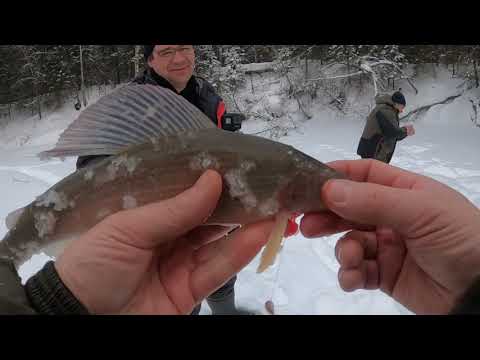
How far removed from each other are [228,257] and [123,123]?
87cm

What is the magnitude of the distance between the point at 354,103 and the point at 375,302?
13.3 meters

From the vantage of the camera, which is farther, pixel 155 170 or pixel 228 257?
pixel 228 257

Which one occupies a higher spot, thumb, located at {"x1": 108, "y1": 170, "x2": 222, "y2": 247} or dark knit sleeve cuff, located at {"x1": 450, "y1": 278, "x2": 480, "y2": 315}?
thumb, located at {"x1": 108, "y1": 170, "x2": 222, "y2": 247}

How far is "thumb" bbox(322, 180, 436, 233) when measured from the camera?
1568 millimetres

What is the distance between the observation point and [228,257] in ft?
6.24

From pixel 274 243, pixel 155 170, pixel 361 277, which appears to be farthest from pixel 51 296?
pixel 361 277

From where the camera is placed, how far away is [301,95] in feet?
54.2

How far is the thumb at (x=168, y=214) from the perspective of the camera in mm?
1627

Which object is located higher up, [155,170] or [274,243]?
[155,170]

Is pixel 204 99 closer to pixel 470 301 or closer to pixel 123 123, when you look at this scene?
pixel 123 123

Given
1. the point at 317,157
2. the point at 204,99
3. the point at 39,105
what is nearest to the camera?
the point at 204,99

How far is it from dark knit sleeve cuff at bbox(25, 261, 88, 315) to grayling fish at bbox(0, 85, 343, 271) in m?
0.33

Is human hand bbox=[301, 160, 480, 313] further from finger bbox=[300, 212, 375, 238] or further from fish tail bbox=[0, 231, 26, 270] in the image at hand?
fish tail bbox=[0, 231, 26, 270]

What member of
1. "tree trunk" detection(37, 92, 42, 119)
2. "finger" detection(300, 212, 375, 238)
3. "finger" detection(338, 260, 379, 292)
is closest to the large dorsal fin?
"finger" detection(300, 212, 375, 238)
